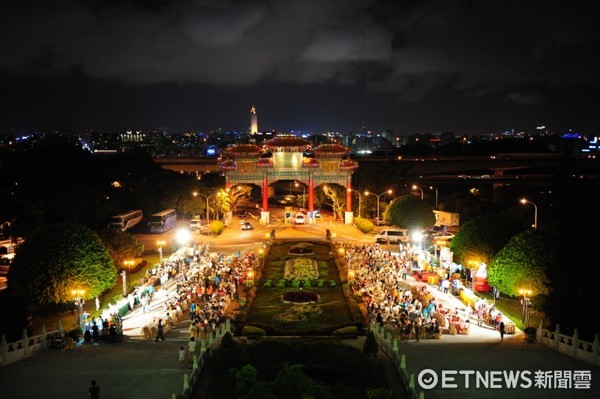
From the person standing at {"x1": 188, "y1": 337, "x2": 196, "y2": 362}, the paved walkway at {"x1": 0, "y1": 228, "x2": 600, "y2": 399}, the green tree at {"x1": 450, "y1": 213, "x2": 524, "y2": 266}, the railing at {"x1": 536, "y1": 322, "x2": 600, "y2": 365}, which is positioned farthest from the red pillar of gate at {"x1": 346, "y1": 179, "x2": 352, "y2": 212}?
the person standing at {"x1": 188, "y1": 337, "x2": 196, "y2": 362}

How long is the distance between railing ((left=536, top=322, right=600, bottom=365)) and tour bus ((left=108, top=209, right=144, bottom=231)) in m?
38.8

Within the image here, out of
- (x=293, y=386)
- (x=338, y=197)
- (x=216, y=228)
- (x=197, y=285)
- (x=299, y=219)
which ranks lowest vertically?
(x=293, y=386)

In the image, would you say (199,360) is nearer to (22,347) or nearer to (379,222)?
(22,347)

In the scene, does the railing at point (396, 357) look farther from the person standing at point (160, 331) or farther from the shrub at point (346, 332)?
the person standing at point (160, 331)

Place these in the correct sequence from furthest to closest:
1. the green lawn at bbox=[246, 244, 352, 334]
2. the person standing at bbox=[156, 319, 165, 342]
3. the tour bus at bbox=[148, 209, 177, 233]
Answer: the tour bus at bbox=[148, 209, 177, 233], the green lawn at bbox=[246, 244, 352, 334], the person standing at bbox=[156, 319, 165, 342]

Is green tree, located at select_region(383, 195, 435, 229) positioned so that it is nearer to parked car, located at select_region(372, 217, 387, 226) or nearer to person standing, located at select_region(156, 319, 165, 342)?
parked car, located at select_region(372, 217, 387, 226)

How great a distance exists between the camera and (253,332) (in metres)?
24.6

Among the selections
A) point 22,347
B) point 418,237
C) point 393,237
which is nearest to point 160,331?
point 22,347

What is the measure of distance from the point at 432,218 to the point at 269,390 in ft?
133

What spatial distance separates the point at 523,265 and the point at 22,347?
76.6ft

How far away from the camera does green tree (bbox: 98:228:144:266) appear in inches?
1416

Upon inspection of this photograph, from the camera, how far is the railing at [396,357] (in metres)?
17.6

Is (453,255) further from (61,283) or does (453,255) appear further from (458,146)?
(458,146)

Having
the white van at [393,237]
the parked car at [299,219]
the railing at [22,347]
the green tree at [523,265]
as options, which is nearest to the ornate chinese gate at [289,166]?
the parked car at [299,219]
